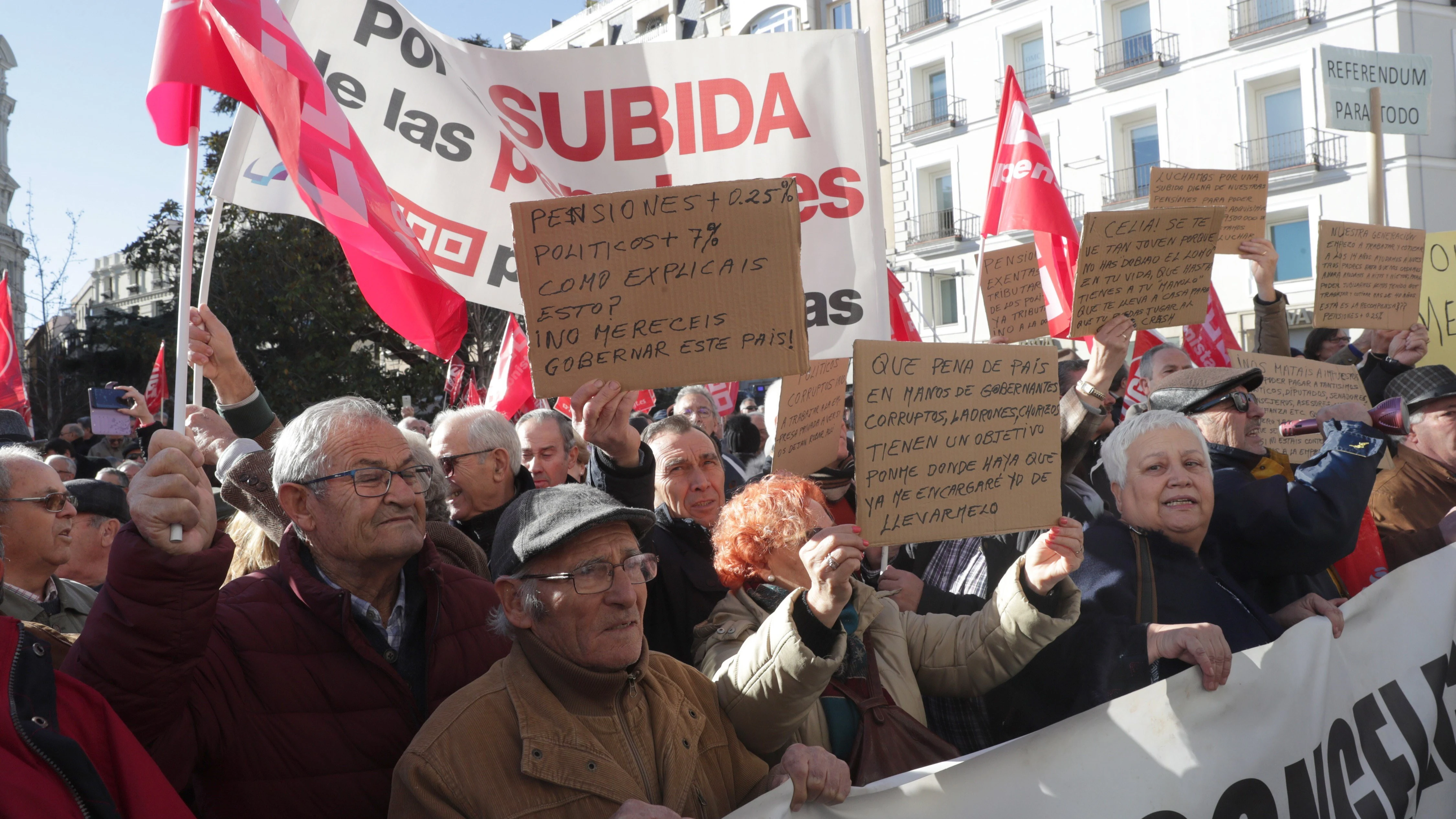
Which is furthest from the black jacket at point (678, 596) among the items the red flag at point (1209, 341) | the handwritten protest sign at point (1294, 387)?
the red flag at point (1209, 341)

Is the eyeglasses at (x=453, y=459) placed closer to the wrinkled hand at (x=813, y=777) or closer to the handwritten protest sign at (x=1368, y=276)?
the wrinkled hand at (x=813, y=777)

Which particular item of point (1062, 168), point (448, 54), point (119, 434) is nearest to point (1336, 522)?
point (448, 54)

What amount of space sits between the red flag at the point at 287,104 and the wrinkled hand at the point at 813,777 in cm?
187

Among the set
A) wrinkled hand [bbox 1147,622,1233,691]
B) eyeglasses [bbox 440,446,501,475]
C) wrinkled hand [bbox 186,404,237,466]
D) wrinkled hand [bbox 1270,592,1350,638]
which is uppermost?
wrinkled hand [bbox 186,404,237,466]

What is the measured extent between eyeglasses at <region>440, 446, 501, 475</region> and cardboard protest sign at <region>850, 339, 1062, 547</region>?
175 cm

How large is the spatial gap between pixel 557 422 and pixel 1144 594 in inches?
99.3

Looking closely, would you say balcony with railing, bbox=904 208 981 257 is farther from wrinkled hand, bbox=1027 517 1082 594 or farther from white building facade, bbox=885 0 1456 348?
wrinkled hand, bbox=1027 517 1082 594

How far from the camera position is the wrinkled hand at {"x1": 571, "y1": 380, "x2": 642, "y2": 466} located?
2.66m

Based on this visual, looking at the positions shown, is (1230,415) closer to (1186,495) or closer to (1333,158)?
(1186,495)

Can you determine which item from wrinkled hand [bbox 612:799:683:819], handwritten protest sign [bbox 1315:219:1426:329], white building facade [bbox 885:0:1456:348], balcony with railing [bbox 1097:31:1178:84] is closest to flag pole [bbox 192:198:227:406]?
wrinkled hand [bbox 612:799:683:819]

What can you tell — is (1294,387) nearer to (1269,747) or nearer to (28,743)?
(1269,747)

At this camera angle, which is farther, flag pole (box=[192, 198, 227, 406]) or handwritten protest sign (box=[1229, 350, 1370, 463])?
handwritten protest sign (box=[1229, 350, 1370, 463])

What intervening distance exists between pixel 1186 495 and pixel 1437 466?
1781 mm

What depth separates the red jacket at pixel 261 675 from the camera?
1946 mm
